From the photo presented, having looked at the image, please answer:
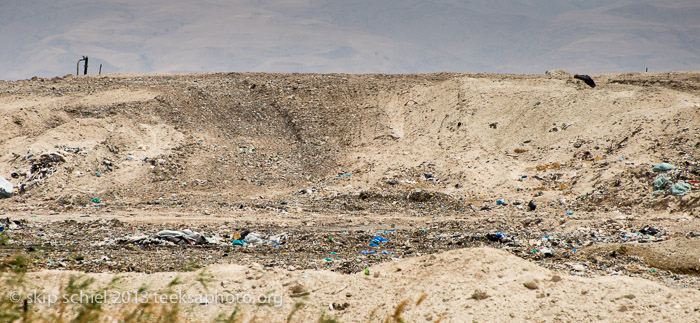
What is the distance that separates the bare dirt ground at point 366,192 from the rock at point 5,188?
303mm

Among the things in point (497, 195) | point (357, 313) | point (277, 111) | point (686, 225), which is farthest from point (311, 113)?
point (357, 313)

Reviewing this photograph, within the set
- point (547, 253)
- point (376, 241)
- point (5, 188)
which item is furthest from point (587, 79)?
point (5, 188)

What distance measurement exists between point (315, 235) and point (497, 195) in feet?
17.9

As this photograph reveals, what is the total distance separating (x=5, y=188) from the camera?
471 inches

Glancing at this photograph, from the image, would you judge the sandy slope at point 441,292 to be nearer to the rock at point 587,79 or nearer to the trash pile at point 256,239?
the trash pile at point 256,239

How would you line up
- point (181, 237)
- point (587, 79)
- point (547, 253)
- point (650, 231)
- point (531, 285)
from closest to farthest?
1. point (531, 285)
2. point (547, 253)
3. point (181, 237)
4. point (650, 231)
5. point (587, 79)

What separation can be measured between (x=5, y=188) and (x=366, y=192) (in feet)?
28.5

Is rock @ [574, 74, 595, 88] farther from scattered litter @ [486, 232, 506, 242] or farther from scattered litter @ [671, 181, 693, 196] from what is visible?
scattered litter @ [486, 232, 506, 242]

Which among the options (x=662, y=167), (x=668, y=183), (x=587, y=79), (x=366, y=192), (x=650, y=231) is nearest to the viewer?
(x=650, y=231)

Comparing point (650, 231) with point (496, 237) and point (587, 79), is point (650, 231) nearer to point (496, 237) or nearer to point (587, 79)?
point (496, 237)

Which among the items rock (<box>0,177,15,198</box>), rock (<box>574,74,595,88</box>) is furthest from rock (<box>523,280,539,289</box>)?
rock (<box>574,74,595,88</box>)

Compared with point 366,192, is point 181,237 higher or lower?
lower

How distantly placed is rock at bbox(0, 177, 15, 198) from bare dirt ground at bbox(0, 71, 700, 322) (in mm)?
303

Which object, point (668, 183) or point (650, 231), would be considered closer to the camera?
point (650, 231)
